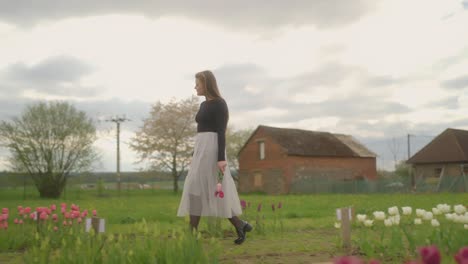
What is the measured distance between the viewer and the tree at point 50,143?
38.2m

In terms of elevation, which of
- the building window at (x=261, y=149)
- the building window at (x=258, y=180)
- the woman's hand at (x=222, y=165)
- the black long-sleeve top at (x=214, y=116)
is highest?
the building window at (x=261, y=149)

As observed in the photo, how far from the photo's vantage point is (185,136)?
5259 centimetres

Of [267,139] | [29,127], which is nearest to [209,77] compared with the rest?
[29,127]

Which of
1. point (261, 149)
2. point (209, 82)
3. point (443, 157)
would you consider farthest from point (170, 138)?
point (209, 82)

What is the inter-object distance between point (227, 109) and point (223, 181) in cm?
100

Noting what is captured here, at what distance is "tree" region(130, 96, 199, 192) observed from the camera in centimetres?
5231

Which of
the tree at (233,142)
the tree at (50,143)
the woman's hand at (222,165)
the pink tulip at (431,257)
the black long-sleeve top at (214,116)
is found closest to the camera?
the pink tulip at (431,257)

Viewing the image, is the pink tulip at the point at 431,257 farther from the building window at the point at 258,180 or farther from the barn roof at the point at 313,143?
the building window at the point at 258,180

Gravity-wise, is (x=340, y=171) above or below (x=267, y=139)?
below

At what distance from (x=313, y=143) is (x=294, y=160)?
423cm

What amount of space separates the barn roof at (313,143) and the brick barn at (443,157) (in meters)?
5.03

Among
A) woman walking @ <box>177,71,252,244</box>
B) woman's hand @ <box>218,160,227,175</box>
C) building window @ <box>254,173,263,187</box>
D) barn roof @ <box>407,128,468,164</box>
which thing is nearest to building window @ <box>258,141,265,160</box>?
building window @ <box>254,173,263,187</box>

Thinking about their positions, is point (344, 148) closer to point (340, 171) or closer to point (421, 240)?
point (340, 171)

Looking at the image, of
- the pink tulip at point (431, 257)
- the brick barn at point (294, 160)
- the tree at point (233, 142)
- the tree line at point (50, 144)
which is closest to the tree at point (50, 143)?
the tree line at point (50, 144)
